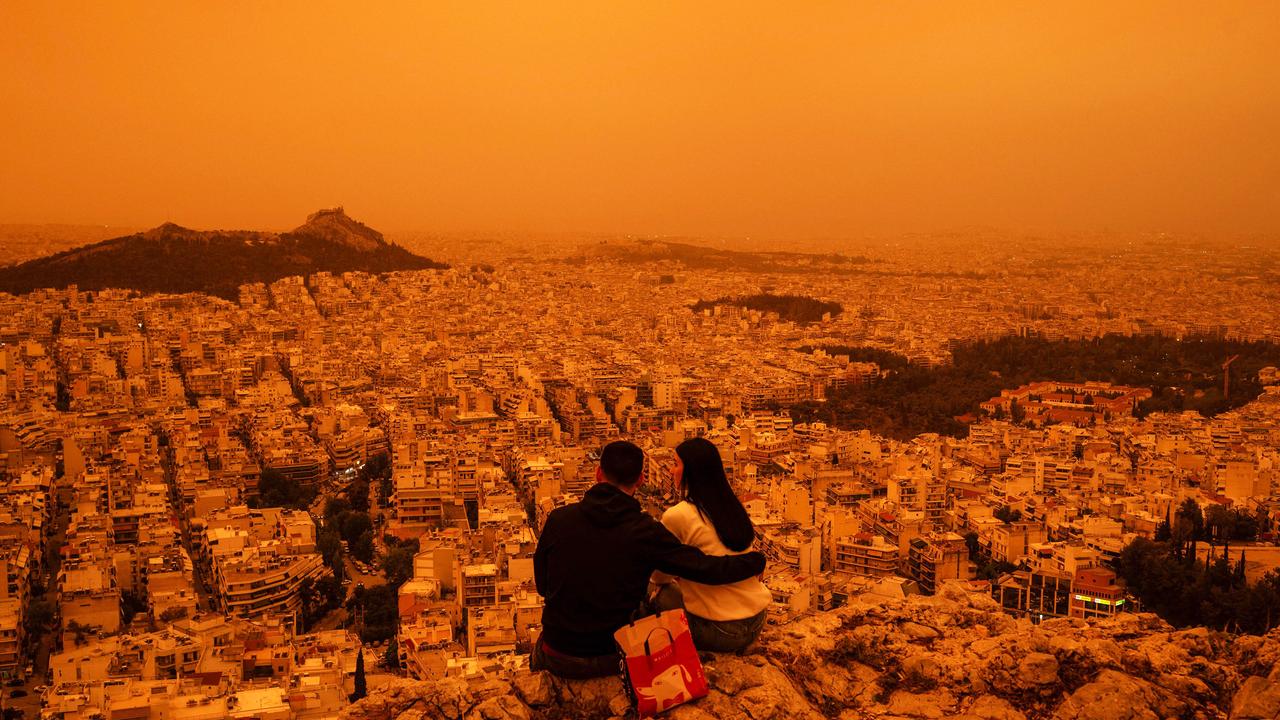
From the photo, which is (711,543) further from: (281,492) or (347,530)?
(281,492)

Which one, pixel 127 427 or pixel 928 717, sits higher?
pixel 928 717

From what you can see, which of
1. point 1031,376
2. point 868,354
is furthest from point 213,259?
point 1031,376

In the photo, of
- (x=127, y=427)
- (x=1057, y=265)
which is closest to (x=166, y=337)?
(x=127, y=427)

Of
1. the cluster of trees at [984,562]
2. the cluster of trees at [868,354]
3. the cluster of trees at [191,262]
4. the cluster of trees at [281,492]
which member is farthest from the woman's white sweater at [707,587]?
the cluster of trees at [191,262]

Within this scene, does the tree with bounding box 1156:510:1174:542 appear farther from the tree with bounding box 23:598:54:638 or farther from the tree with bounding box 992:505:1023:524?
the tree with bounding box 23:598:54:638

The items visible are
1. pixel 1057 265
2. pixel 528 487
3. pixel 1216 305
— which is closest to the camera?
pixel 528 487

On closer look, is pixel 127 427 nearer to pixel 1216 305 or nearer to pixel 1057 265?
pixel 1216 305

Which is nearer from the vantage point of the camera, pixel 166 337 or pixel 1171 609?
pixel 1171 609
